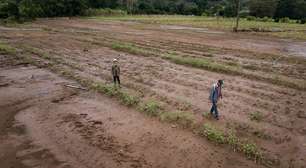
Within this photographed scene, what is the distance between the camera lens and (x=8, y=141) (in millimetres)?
10273

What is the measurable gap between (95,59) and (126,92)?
8.41m

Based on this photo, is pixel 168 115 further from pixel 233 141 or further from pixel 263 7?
pixel 263 7

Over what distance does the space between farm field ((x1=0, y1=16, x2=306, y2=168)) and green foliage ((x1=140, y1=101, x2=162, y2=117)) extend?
61mm

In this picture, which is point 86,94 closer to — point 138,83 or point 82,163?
point 138,83

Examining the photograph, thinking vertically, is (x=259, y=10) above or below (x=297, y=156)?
above

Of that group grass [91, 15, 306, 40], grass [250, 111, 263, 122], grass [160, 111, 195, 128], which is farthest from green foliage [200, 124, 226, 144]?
grass [91, 15, 306, 40]

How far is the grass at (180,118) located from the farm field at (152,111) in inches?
1.4

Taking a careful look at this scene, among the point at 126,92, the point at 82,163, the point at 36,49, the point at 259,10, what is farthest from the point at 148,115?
the point at 259,10

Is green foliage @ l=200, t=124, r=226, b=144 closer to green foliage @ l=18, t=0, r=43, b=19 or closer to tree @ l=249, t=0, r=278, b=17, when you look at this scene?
green foliage @ l=18, t=0, r=43, b=19

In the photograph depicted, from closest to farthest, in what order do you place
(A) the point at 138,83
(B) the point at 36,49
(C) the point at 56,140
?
(C) the point at 56,140 < (A) the point at 138,83 < (B) the point at 36,49

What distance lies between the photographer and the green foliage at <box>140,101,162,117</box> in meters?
12.1

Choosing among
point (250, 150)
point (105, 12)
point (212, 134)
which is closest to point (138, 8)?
point (105, 12)

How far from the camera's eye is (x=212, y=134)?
1022 centimetres

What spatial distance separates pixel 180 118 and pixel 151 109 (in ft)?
4.42
